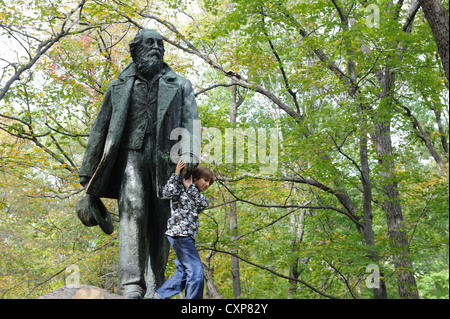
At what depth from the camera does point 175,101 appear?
4102 mm

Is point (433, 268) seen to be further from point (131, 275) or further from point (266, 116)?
point (266, 116)

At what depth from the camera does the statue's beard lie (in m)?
4.23

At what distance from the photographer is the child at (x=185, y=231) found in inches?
137

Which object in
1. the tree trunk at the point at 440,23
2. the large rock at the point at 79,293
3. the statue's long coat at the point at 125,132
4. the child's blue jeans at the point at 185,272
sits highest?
the tree trunk at the point at 440,23

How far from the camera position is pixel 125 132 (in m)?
4.16

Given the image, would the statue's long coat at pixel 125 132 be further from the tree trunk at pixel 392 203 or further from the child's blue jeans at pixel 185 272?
the tree trunk at pixel 392 203

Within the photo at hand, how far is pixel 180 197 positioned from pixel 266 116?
18181 mm

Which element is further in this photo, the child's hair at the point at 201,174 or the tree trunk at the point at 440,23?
the tree trunk at the point at 440,23

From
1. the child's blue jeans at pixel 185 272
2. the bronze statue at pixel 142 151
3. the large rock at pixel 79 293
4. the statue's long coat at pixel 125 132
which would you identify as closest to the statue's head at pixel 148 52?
the bronze statue at pixel 142 151

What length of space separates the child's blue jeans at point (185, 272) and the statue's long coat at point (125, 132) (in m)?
0.55

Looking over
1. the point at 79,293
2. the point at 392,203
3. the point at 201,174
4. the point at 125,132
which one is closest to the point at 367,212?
the point at 392,203

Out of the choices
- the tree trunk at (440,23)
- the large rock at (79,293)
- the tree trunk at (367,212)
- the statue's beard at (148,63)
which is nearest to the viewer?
the large rock at (79,293)

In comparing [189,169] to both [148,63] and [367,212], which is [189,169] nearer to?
[148,63]
